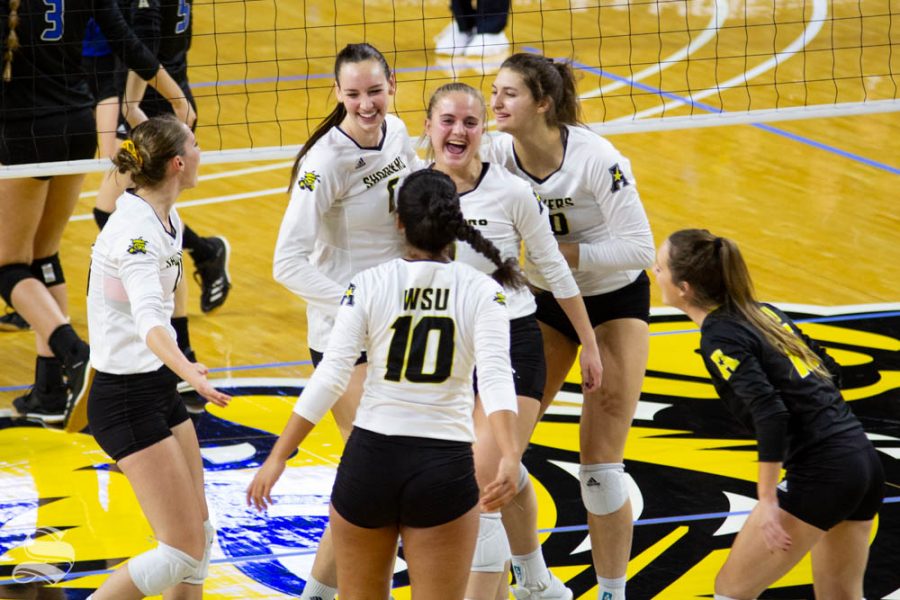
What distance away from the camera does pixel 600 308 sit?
524 centimetres

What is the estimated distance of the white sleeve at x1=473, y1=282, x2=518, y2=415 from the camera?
3941 millimetres

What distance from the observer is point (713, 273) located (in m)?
4.43

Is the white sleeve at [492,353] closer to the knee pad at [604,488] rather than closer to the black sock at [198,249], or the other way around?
the knee pad at [604,488]

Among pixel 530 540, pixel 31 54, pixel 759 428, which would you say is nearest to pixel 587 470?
pixel 530 540

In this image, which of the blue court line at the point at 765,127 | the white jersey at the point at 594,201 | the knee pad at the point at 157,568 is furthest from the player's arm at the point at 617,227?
the blue court line at the point at 765,127

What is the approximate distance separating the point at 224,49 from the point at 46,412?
293 inches

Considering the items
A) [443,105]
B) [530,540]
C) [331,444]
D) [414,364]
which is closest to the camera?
[414,364]

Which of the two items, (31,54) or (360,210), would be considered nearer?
(360,210)

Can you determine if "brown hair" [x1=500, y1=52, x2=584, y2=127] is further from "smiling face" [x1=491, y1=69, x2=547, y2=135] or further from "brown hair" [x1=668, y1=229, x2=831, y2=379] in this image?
"brown hair" [x1=668, y1=229, x2=831, y2=379]

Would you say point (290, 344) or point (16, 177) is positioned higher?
point (16, 177)

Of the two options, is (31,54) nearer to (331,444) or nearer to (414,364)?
(331,444)

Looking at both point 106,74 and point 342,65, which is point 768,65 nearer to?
point 106,74

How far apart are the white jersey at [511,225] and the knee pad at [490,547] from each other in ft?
2.24

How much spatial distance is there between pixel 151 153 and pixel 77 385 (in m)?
2.32
